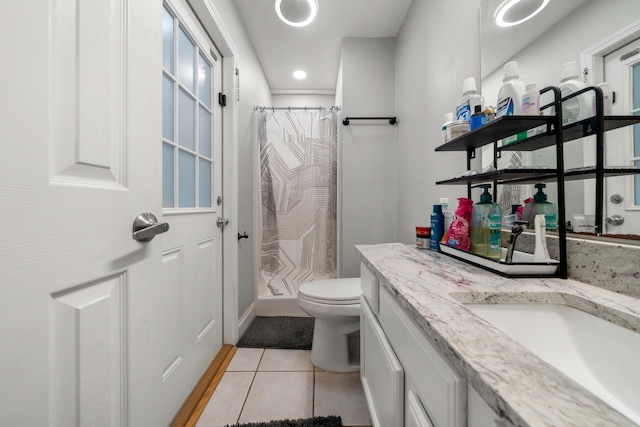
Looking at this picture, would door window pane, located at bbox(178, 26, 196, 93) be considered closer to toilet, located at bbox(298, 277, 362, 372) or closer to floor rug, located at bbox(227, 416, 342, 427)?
toilet, located at bbox(298, 277, 362, 372)

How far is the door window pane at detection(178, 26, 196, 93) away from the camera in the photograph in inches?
45.5

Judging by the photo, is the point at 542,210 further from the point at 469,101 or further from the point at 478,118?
the point at 469,101

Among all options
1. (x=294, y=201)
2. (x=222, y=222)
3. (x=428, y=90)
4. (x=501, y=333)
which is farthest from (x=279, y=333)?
(x=428, y=90)

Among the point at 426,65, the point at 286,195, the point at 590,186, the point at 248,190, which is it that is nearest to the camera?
the point at 590,186

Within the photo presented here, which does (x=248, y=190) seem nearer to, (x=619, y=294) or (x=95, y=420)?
(x=95, y=420)

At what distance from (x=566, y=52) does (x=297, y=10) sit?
1521mm

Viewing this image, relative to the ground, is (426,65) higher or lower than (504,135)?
higher

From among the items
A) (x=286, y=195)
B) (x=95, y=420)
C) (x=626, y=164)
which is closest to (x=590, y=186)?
(x=626, y=164)

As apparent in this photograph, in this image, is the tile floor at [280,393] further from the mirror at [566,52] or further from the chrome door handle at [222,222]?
the mirror at [566,52]

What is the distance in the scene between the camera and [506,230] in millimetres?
896

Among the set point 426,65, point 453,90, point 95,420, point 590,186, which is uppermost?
point 426,65

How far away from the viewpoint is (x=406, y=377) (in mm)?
570

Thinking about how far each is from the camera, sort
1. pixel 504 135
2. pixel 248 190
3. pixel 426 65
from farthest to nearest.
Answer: pixel 248 190, pixel 426 65, pixel 504 135

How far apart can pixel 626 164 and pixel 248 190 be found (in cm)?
191
